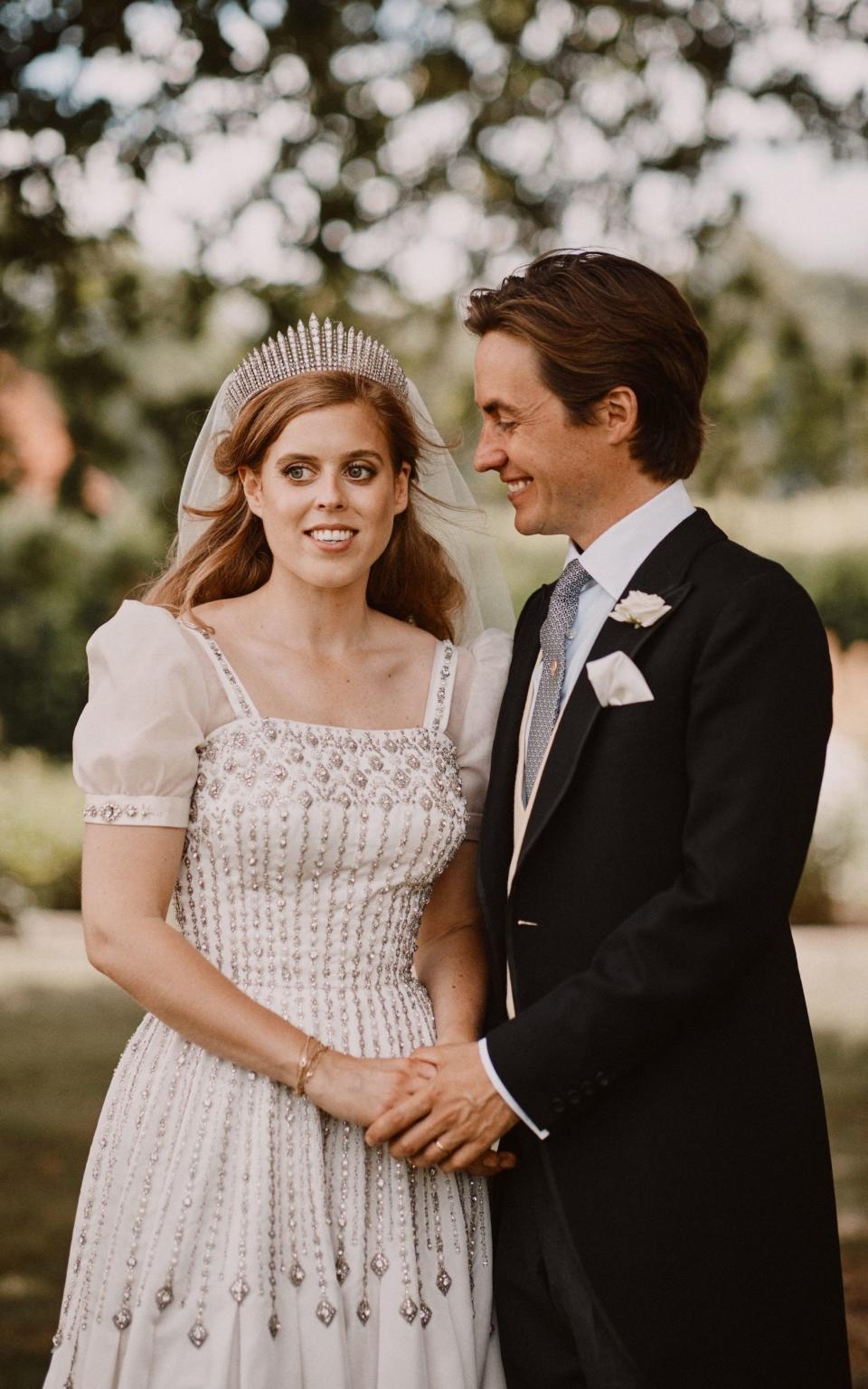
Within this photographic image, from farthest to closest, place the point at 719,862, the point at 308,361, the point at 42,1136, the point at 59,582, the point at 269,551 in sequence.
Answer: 1. the point at 59,582
2. the point at 42,1136
3. the point at 269,551
4. the point at 308,361
5. the point at 719,862

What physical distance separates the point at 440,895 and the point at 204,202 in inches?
143

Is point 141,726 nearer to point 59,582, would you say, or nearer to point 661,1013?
point 661,1013

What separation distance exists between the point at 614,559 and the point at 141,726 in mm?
815

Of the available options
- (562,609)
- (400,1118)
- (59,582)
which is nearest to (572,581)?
(562,609)

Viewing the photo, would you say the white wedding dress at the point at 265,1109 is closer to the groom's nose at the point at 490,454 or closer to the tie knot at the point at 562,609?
the tie knot at the point at 562,609

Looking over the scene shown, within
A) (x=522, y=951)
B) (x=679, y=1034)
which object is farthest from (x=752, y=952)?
→ (x=522, y=951)

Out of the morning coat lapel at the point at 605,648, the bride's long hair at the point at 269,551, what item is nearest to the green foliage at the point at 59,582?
the bride's long hair at the point at 269,551

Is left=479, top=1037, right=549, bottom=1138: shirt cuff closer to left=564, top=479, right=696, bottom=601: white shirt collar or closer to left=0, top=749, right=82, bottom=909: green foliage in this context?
left=564, top=479, right=696, bottom=601: white shirt collar

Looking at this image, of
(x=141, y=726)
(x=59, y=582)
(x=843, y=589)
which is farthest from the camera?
(x=843, y=589)

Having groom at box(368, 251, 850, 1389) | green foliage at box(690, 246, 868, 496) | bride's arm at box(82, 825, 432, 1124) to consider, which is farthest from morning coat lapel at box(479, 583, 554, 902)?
green foliage at box(690, 246, 868, 496)

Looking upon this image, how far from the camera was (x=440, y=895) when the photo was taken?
285 centimetres

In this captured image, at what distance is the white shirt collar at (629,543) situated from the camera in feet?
8.29

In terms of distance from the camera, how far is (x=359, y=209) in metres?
5.73

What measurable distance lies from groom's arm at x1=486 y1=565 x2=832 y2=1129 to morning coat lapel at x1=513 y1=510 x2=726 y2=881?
125mm
